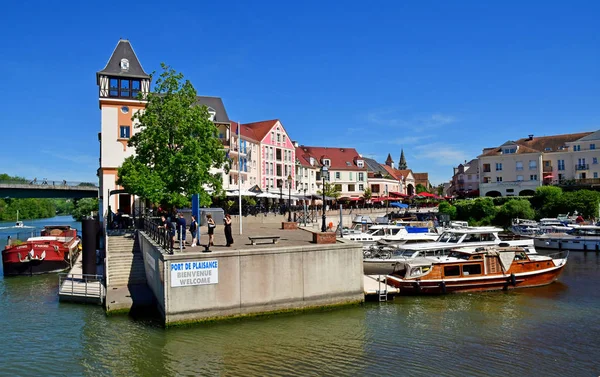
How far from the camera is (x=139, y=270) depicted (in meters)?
25.5

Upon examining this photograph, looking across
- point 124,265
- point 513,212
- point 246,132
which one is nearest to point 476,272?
point 124,265

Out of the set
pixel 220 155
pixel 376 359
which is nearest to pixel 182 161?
pixel 220 155

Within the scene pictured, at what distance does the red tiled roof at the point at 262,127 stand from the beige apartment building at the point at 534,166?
32.8 meters

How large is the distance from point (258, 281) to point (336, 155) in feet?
224

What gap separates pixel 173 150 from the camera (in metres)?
33.4

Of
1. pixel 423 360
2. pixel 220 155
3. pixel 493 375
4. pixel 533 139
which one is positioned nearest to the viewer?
pixel 493 375

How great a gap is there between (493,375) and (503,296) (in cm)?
1203

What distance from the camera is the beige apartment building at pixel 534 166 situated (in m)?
67.4

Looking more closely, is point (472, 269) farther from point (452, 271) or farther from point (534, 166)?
point (534, 166)

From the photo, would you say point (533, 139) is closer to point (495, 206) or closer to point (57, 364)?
point (495, 206)

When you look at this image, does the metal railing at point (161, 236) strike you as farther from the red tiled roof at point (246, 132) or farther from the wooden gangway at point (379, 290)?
the red tiled roof at point (246, 132)

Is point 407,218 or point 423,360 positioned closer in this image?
point 423,360

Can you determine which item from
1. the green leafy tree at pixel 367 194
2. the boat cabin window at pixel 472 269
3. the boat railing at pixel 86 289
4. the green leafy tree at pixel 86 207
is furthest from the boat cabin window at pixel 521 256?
A: the green leafy tree at pixel 86 207

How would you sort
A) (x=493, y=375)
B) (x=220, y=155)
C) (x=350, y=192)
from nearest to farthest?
(x=493, y=375)
(x=220, y=155)
(x=350, y=192)
